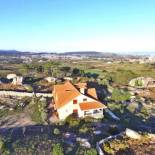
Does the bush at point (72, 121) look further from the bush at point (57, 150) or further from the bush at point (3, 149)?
→ the bush at point (3, 149)

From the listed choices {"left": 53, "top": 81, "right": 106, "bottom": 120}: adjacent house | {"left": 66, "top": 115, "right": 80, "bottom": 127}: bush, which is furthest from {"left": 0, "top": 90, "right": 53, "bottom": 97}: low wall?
{"left": 66, "top": 115, "right": 80, "bottom": 127}: bush

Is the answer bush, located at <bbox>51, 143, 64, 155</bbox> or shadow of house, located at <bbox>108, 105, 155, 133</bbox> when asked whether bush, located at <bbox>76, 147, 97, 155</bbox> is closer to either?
bush, located at <bbox>51, 143, 64, 155</bbox>

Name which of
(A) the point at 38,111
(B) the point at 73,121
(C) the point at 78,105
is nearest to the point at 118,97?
(C) the point at 78,105

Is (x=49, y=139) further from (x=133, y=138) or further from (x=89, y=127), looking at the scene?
(x=133, y=138)

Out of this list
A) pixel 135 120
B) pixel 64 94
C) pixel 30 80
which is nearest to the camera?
pixel 135 120

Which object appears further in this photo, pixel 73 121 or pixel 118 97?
pixel 118 97

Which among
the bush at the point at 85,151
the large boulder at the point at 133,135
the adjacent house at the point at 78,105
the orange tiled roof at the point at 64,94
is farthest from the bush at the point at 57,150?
the orange tiled roof at the point at 64,94

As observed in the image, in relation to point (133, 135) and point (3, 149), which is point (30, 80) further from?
point (3, 149)

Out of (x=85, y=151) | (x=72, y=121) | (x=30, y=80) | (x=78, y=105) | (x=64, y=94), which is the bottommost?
(x=30, y=80)

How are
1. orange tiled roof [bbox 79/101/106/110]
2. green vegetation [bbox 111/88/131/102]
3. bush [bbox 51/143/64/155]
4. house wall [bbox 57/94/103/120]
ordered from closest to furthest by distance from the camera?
bush [bbox 51/143/64/155]
house wall [bbox 57/94/103/120]
orange tiled roof [bbox 79/101/106/110]
green vegetation [bbox 111/88/131/102]
